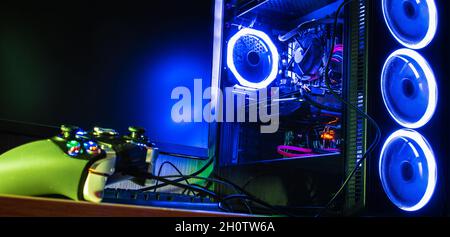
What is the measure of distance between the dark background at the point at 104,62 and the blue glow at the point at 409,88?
1.21 ft

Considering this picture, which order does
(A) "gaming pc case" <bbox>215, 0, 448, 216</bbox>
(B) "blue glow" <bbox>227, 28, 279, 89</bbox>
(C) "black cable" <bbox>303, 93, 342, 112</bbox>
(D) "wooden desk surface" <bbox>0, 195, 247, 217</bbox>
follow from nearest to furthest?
A: 1. (D) "wooden desk surface" <bbox>0, 195, 247, 217</bbox>
2. (A) "gaming pc case" <bbox>215, 0, 448, 216</bbox>
3. (C) "black cable" <bbox>303, 93, 342, 112</bbox>
4. (B) "blue glow" <bbox>227, 28, 279, 89</bbox>

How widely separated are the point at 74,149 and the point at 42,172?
40 millimetres

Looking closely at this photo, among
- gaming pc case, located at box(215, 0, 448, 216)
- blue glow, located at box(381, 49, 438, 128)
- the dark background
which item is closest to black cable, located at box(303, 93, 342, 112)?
gaming pc case, located at box(215, 0, 448, 216)

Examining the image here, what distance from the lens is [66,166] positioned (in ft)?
1.39

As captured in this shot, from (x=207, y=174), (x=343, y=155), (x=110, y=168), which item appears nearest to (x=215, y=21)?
(x=207, y=174)

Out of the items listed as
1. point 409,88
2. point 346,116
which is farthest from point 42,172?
point 409,88

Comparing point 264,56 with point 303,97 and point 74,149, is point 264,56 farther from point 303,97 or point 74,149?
point 74,149

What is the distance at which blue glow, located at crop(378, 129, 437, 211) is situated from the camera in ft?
2.01

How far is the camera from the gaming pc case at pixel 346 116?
61cm

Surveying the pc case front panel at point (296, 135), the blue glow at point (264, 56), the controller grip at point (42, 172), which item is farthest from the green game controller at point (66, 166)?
the blue glow at point (264, 56)

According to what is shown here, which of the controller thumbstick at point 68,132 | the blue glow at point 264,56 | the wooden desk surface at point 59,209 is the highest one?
the blue glow at point 264,56

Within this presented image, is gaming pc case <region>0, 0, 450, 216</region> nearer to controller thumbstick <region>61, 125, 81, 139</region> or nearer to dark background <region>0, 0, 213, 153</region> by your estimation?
dark background <region>0, 0, 213, 153</region>

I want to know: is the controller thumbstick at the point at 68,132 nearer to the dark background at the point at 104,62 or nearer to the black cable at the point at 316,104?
the dark background at the point at 104,62

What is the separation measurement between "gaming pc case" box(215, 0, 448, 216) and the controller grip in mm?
361
